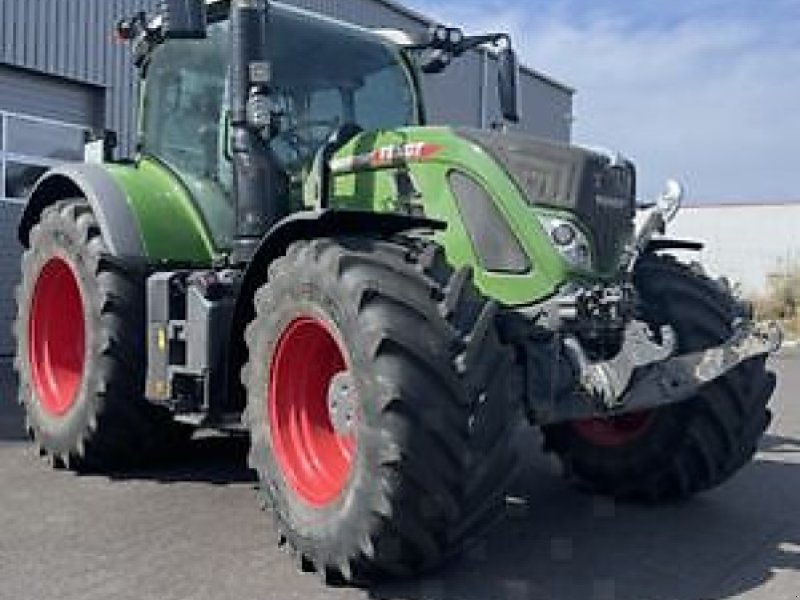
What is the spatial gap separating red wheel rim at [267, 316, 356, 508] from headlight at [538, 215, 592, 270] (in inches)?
41.4

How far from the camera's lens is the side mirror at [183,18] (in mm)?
5254

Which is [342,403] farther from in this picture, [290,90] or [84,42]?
[84,42]

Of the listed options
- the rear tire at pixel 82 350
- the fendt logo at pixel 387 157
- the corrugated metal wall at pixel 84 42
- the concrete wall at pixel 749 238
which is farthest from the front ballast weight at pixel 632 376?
the concrete wall at pixel 749 238

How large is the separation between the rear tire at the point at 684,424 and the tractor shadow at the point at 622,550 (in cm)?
19

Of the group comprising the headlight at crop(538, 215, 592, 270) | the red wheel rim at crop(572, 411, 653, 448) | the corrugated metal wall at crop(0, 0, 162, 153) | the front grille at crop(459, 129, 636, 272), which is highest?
the corrugated metal wall at crop(0, 0, 162, 153)

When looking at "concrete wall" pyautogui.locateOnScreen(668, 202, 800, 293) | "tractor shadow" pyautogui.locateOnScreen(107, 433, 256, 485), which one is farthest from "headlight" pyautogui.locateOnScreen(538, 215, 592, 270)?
"concrete wall" pyautogui.locateOnScreen(668, 202, 800, 293)

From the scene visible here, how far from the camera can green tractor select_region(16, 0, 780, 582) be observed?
4.17 meters

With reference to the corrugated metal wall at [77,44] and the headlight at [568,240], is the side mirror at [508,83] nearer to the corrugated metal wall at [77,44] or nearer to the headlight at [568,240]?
the headlight at [568,240]

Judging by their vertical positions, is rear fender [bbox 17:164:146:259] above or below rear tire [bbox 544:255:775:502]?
above

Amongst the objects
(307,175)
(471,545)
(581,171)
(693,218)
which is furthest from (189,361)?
(693,218)

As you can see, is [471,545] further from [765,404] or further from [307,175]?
[307,175]

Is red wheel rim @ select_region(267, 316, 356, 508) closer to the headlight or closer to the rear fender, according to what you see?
the headlight

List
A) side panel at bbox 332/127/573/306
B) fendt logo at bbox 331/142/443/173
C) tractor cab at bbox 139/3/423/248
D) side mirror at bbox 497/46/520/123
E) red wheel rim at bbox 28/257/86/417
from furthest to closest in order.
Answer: red wheel rim at bbox 28/257/86/417 → side mirror at bbox 497/46/520/123 → tractor cab at bbox 139/3/423/248 → fendt logo at bbox 331/142/443/173 → side panel at bbox 332/127/573/306

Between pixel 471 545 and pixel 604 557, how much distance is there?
65cm
